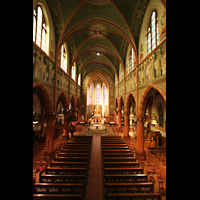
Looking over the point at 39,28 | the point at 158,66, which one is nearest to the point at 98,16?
the point at 39,28

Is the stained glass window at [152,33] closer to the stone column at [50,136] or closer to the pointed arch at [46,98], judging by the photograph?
the pointed arch at [46,98]

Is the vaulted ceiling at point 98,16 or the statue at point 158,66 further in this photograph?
the vaulted ceiling at point 98,16

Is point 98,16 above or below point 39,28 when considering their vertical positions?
above

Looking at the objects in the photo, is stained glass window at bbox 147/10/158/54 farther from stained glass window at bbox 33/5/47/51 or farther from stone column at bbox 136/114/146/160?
stained glass window at bbox 33/5/47/51

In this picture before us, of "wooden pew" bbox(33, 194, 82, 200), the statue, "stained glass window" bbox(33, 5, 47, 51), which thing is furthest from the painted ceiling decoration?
"wooden pew" bbox(33, 194, 82, 200)

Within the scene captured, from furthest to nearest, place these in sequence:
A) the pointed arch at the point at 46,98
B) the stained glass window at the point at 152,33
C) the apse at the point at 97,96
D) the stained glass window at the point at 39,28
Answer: the apse at the point at 97,96, the pointed arch at the point at 46,98, the stained glass window at the point at 152,33, the stained glass window at the point at 39,28

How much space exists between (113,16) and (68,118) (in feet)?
51.9

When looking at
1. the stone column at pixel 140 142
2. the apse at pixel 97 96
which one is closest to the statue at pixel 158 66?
the stone column at pixel 140 142

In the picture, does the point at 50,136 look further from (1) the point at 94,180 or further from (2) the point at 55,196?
(2) the point at 55,196
